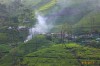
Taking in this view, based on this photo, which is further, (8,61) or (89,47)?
(89,47)

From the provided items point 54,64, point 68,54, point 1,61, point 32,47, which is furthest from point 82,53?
point 1,61

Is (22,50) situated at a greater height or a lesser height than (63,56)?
greater

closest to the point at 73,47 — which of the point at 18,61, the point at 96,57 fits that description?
the point at 96,57

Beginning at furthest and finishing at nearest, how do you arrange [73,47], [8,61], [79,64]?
1. [73,47]
2. [8,61]
3. [79,64]

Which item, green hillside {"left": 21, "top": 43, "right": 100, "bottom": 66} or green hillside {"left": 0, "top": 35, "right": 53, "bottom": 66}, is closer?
green hillside {"left": 21, "top": 43, "right": 100, "bottom": 66}

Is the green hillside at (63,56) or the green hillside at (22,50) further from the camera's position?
the green hillside at (22,50)

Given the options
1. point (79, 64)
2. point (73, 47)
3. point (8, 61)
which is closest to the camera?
point (79, 64)

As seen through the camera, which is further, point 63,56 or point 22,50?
point 22,50

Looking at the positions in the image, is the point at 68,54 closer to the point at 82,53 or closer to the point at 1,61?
the point at 82,53
